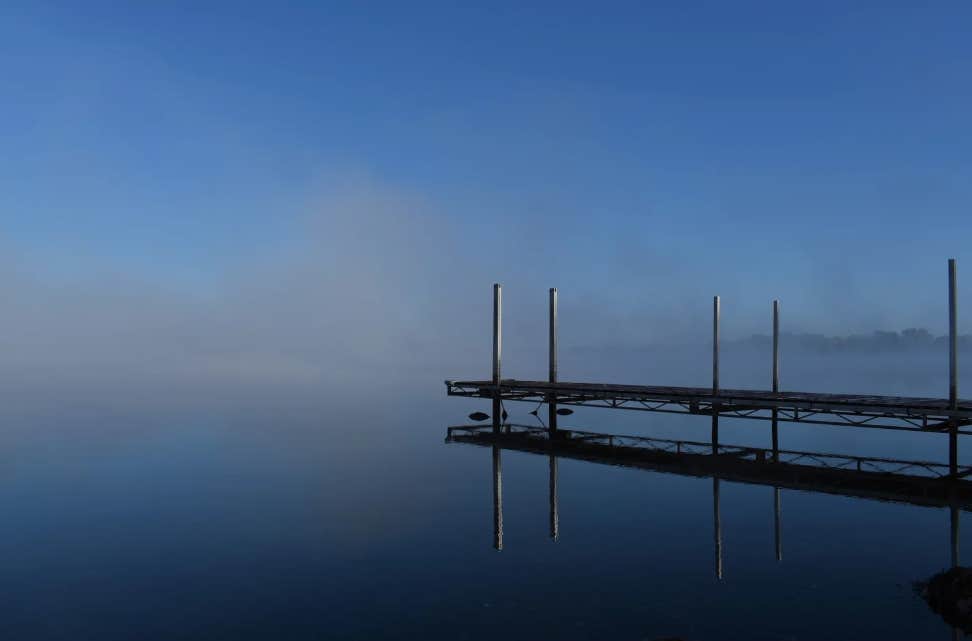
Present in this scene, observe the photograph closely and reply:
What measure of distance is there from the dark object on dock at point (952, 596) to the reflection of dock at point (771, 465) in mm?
8534

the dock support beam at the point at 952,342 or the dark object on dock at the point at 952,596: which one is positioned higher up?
the dock support beam at the point at 952,342

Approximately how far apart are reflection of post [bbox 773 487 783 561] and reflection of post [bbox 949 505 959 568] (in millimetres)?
3630

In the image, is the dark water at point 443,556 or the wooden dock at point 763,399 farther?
the wooden dock at point 763,399

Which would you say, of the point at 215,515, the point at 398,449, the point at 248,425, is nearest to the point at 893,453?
the point at 398,449

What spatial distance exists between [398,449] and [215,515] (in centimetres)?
1814

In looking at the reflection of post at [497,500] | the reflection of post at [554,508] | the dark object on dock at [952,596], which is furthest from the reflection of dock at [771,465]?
the dark object on dock at [952,596]

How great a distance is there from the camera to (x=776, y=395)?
32062mm

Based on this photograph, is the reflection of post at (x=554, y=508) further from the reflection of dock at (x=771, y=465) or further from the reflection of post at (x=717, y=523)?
the reflection of post at (x=717, y=523)

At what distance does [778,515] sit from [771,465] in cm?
798

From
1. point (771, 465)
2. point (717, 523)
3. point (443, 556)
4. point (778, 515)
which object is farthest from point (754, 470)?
point (443, 556)

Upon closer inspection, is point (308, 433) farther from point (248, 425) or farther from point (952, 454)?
point (952, 454)

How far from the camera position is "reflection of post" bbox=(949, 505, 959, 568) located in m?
16.6

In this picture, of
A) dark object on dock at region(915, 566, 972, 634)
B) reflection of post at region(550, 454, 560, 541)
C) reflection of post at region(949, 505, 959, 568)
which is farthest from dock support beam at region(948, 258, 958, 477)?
reflection of post at region(550, 454, 560, 541)

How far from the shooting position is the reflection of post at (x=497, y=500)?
770 inches
